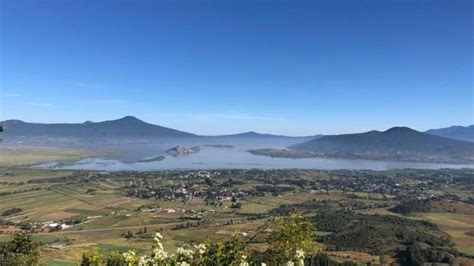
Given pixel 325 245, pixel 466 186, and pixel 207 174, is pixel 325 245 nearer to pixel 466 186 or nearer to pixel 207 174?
pixel 207 174

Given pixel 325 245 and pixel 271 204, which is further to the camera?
pixel 271 204

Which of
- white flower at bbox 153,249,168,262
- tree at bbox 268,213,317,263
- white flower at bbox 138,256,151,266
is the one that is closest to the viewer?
white flower at bbox 138,256,151,266

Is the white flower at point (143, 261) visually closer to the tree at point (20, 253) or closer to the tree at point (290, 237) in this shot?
the tree at point (290, 237)

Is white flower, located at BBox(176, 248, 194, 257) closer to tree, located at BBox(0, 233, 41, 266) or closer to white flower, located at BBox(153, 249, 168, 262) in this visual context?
white flower, located at BBox(153, 249, 168, 262)

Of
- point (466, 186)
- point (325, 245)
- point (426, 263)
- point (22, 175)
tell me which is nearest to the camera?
point (426, 263)

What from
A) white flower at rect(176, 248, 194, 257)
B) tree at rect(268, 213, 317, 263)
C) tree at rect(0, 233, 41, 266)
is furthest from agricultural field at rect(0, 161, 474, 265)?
white flower at rect(176, 248, 194, 257)

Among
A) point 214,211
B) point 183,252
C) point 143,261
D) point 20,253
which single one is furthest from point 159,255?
point 214,211

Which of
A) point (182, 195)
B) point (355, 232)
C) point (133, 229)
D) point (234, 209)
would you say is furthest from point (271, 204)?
point (133, 229)

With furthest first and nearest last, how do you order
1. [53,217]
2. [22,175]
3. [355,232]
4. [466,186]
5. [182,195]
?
[466,186] → [22,175] → [182,195] → [53,217] → [355,232]
